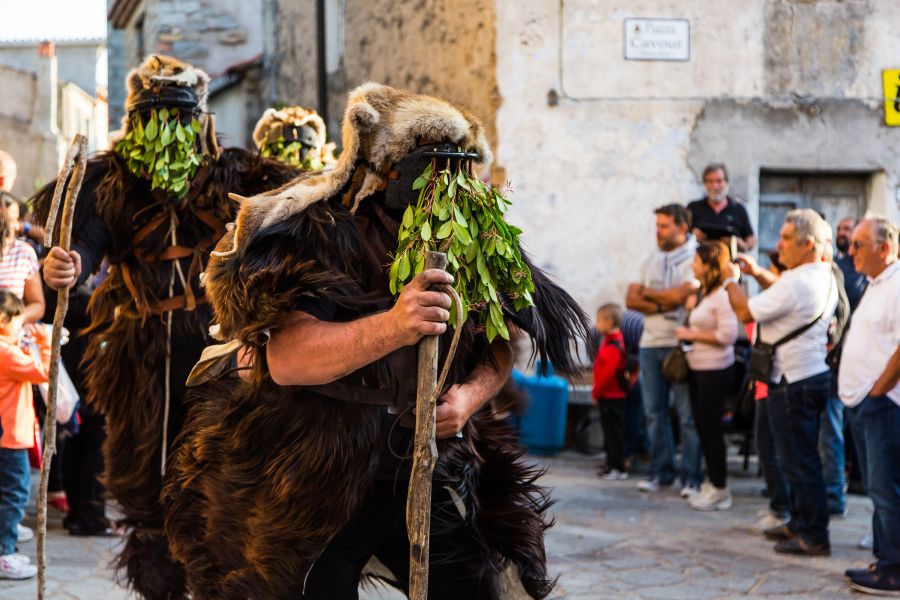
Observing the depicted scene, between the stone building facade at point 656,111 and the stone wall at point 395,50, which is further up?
the stone wall at point 395,50

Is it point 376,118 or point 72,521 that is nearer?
point 376,118

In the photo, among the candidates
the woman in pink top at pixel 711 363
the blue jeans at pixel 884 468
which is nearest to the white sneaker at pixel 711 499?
the woman in pink top at pixel 711 363

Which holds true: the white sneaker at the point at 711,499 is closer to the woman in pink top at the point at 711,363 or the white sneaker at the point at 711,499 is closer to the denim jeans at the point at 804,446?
the woman in pink top at the point at 711,363

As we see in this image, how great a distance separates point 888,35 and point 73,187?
399 inches

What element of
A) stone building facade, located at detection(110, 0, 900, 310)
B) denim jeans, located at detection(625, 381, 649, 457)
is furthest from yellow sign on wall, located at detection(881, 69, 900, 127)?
denim jeans, located at detection(625, 381, 649, 457)

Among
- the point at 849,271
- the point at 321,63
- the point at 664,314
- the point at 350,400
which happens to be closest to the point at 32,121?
the point at 321,63

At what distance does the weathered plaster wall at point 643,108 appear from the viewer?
474 inches

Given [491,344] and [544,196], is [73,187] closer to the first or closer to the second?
[491,344]

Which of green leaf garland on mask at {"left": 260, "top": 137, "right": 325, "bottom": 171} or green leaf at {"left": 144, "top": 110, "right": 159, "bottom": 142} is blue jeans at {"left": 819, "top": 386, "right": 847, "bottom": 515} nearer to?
green leaf garland on mask at {"left": 260, "top": 137, "right": 325, "bottom": 171}

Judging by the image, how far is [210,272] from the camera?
3.23 m

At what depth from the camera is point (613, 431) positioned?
1033cm

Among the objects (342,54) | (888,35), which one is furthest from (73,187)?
(342,54)

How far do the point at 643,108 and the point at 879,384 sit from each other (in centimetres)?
643

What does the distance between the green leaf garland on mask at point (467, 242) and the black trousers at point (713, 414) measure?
5729 mm
